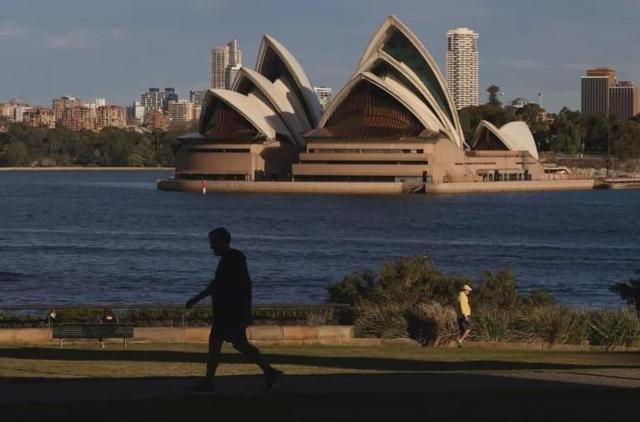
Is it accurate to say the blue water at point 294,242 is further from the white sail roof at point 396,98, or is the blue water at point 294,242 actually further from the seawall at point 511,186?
the white sail roof at point 396,98

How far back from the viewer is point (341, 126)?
111500 millimetres

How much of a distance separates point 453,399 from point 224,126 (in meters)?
106

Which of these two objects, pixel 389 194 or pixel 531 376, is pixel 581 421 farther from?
pixel 389 194

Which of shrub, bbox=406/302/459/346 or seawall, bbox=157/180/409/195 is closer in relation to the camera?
shrub, bbox=406/302/459/346

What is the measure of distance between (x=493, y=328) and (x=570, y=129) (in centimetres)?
14955

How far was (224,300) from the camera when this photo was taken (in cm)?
1031

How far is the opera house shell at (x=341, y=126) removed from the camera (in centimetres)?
10831

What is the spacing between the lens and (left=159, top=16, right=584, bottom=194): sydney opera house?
108 m

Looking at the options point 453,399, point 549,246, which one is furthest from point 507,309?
point 549,246

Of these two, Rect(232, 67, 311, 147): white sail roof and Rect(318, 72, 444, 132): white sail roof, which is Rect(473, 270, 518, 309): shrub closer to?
Rect(318, 72, 444, 132): white sail roof

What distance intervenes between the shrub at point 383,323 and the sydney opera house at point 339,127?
87.2m

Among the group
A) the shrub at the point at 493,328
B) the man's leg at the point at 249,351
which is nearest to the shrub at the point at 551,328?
the shrub at the point at 493,328

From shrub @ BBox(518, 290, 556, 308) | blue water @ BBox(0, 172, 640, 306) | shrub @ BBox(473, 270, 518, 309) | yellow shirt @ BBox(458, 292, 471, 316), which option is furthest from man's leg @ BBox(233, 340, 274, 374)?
blue water @ BBox(0, 172, 640, 306)

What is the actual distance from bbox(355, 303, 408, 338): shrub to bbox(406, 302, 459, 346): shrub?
127 mm
